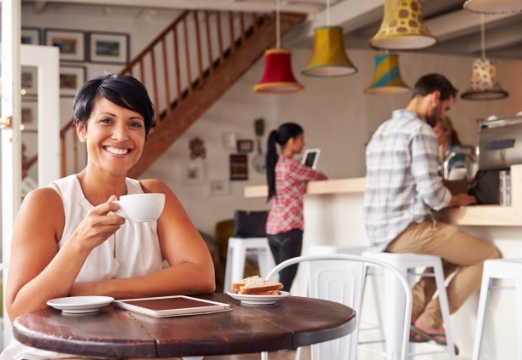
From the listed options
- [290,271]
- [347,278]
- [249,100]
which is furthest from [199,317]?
[249,100]

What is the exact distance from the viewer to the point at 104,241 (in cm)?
184

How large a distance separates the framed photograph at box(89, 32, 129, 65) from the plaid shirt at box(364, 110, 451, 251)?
5967 mm

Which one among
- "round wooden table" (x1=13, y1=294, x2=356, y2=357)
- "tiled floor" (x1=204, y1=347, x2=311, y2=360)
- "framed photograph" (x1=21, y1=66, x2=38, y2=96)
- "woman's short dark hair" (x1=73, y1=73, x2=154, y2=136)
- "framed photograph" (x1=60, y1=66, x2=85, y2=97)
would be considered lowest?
"tiled floor" (x1=204, y1=347, x2=311, y2=360)

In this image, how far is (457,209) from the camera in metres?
3.88

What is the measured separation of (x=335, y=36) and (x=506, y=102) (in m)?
4.91

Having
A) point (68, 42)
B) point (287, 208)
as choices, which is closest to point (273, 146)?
point (287, 208)

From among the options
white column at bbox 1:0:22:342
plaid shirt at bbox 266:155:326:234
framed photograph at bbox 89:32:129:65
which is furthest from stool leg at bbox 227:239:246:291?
framed photograph at bbox 89:32:129:65

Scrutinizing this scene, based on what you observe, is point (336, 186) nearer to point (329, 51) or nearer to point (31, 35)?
point (329, 51)

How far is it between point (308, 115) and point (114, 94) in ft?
26.3

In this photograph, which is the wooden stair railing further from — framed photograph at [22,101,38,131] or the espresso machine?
the espresso machine

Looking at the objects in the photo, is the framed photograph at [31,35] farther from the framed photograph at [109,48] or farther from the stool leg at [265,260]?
the stool leg at [265,260]

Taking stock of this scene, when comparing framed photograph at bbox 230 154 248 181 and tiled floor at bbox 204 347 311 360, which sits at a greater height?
framed photograph at bbox 230 154 248 181

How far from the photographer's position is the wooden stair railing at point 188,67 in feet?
28.7

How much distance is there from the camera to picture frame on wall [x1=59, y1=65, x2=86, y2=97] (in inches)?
362
